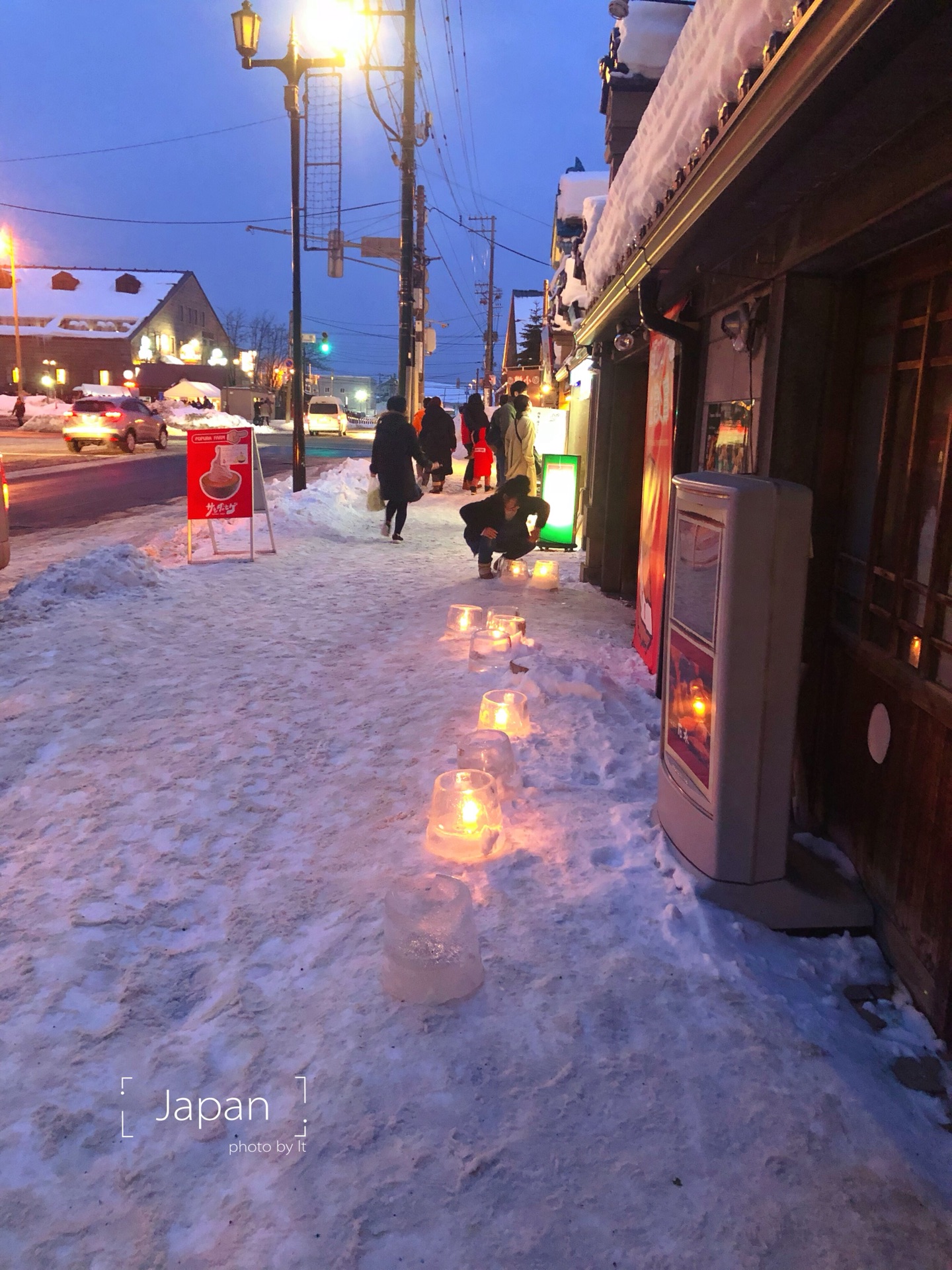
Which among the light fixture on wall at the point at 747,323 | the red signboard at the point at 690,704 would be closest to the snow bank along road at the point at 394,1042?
the red signboard at the point at 690,704

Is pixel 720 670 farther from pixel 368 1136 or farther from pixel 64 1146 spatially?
pixel 64 1146

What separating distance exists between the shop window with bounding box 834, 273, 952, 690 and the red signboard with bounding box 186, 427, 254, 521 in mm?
7485

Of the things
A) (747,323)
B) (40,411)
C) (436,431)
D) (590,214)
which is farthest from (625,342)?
(40,411)

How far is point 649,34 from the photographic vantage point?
9.48 meters

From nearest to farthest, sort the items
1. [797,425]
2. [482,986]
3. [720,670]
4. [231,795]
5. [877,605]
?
[482,986], [720,670], [877,605], [797,425], [231,795]

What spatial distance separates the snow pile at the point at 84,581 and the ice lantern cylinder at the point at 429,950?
19.4 feet

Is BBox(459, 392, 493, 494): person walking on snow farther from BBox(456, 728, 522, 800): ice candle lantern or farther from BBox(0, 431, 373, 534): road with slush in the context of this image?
BBox(456, 728, 522, 800): ice candle lantern

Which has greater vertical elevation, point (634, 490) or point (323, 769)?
point (634, 490)

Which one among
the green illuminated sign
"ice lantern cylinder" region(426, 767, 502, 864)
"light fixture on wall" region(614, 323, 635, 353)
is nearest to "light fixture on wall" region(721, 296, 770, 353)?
"ice lantern cylinder" region(426, 767, 502, 864)

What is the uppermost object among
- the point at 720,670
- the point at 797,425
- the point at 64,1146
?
the point at 797,425

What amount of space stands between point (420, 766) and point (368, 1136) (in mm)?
2523

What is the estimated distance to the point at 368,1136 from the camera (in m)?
2.34

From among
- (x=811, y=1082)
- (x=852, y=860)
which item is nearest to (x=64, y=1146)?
(x=811, y=1082)

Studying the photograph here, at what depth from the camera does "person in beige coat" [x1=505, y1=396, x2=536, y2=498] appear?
12.0 meters
